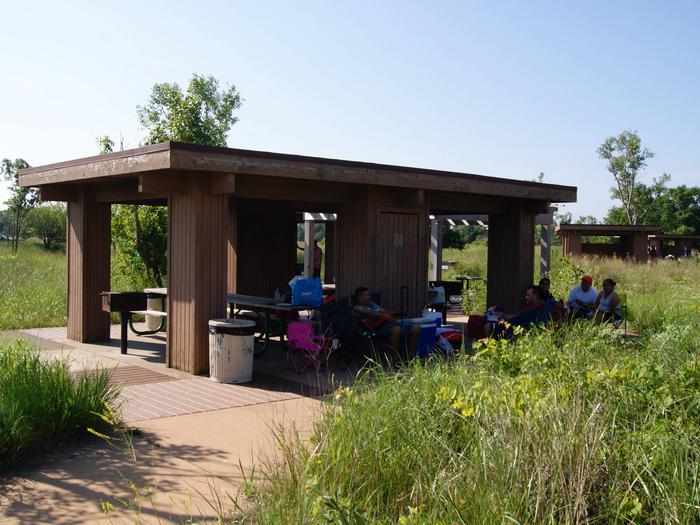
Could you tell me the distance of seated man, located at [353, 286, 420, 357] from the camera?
9.07 metres

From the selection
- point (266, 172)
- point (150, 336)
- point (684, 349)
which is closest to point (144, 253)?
point (150, 336)

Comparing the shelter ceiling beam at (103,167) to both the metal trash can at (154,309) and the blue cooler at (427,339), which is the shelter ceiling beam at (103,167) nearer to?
the metal trash can at (154,309)

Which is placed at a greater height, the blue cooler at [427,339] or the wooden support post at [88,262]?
the wooden support post at [88,262]

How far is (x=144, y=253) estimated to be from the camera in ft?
54.3

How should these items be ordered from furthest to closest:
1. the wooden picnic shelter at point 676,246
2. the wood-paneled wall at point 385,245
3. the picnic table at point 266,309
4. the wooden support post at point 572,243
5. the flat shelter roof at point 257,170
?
the wooden picnic shelter at point 676,246 → the wooden support post at point 572,243 → the wood-paneled wall at point 385,245 → the picnic table at point 266,309 → the flat shelter roof at point 257,170

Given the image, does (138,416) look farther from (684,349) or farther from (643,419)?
(684,349)

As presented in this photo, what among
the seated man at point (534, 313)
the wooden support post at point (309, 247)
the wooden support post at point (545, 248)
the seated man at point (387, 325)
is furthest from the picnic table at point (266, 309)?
the wooden support post at point (545, 248)

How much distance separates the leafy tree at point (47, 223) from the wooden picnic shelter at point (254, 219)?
3875 centimetres

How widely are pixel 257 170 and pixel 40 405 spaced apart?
376 cm

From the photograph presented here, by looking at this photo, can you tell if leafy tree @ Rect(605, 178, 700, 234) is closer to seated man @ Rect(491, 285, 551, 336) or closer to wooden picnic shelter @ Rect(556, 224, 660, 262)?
wooden picnic shelter @ Rect(556, 224, 660, 262)

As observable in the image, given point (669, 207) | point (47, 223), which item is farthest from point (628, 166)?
point (47, 223)

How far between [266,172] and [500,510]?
583 centimetres

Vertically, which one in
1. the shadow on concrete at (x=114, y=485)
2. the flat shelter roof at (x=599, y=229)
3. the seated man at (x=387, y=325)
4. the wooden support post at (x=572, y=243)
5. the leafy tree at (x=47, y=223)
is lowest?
the shadow on concrete at (x=114, y=485)

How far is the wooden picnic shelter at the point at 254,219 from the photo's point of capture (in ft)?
28.1
